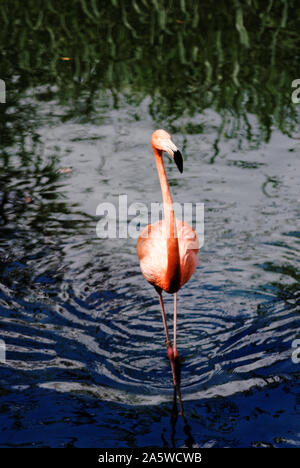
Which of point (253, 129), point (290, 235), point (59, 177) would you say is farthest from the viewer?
point (253, 129)

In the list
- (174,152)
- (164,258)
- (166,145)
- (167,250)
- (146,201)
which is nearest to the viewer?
(174,152)

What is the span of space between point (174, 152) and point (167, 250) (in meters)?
0.58

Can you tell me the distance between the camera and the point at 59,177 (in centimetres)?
624

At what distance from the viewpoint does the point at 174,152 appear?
345 centimetres

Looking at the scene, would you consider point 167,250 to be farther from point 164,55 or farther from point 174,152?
point 164,55

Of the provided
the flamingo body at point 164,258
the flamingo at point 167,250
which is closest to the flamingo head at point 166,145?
the flamingo at point 167,250

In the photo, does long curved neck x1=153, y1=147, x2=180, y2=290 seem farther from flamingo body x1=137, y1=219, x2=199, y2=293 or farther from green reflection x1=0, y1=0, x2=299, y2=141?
green reflection x1=0, y1=0, x2=299, y2=141

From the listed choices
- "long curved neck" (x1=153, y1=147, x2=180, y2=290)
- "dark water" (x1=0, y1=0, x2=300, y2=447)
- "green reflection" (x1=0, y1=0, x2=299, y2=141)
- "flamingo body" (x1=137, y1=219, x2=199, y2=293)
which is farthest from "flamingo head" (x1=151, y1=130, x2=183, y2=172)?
"green reflection" (x1=0, y1=0, x2=299, y2=141)

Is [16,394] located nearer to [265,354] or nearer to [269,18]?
[265,354]

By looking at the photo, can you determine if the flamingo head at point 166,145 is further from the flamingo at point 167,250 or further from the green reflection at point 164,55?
the green reflection at point 164,55

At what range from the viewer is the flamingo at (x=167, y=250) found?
3.66 metres

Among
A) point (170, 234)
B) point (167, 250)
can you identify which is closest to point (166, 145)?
point (170, 234)
